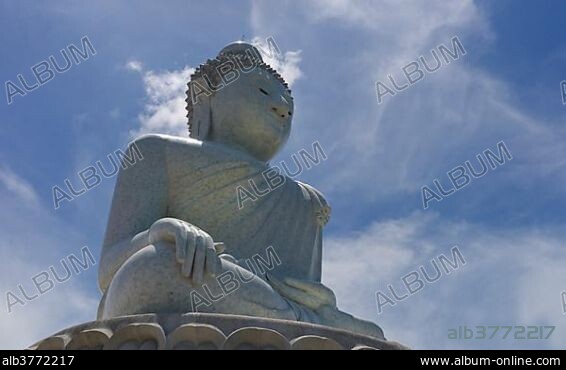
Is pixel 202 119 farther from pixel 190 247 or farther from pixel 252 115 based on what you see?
pixel 190 247

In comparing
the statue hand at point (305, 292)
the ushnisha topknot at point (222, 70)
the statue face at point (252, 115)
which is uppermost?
the ushnisha topknot at point (222, 70)

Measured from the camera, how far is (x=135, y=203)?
679 centimetres

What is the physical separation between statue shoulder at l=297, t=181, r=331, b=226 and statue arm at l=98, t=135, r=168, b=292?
1.33m

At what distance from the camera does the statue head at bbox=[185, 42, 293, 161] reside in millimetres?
7777

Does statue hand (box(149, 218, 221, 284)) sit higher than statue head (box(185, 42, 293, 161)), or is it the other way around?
statue head (box(185, 42, 293, 161))

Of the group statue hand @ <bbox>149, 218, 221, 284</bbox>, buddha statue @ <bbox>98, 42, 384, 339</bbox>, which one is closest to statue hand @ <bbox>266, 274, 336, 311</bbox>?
buddha statue @ <bbox>98, 42, 384, 339</bbox>

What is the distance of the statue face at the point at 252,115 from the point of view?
306 inches

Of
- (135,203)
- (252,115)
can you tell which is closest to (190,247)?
(135,203)

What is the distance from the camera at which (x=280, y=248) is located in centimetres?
714

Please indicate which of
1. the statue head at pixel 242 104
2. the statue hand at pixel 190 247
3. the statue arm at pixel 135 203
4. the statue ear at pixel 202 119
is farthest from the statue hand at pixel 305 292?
the statue ear at pixel 202 119

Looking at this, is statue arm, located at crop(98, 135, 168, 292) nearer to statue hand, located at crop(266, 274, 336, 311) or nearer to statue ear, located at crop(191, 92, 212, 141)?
statue ear, located at crop(191, 92, 212, 141)

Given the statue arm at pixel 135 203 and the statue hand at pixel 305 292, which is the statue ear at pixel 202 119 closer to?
the statue arm at pixel 135 203

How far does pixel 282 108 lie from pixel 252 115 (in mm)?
301
